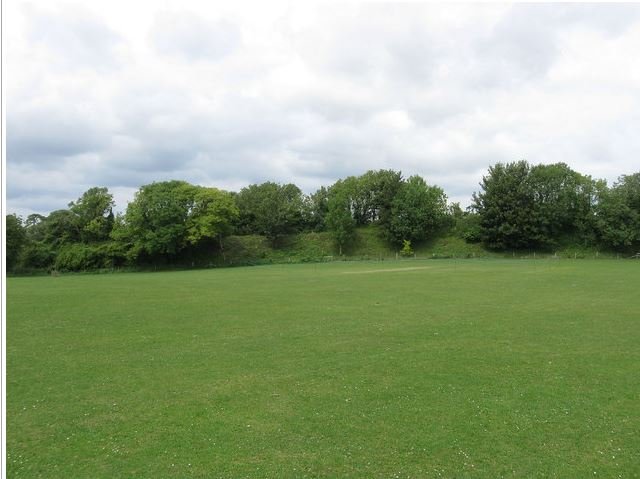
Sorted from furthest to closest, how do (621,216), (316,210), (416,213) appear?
(316,210) < (416,213) < (621,216)

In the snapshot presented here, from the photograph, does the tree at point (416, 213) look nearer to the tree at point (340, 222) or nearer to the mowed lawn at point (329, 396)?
the tree at point (340, 222)

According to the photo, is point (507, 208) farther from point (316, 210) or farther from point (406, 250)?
point (316, 210)

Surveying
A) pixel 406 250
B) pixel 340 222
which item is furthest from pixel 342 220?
pixel 406 250

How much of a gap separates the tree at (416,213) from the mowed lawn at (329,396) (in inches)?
2348

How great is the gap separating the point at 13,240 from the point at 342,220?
52.8 meters

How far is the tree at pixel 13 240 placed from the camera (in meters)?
66.1

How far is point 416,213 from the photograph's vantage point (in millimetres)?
76938

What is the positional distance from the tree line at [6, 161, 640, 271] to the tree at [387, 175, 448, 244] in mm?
193

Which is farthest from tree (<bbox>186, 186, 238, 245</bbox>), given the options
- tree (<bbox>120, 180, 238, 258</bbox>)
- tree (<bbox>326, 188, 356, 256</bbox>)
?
tree (<bbox>326, 188, 356, 256</bbox>)

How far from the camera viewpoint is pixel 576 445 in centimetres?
611

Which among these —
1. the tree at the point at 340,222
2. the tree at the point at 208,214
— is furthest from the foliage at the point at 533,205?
the tree at the point at 208,214

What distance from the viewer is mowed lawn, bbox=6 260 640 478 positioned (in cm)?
582

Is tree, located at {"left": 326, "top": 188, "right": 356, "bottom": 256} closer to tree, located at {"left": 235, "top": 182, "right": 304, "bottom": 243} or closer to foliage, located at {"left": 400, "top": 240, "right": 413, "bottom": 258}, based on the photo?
tree, located at {"left": 235, "top": 182, "right": 304, "bottom": 243}

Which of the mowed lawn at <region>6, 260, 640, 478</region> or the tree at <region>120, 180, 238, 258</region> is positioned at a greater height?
the tree at <region>120, 180, 238, 258</region>
